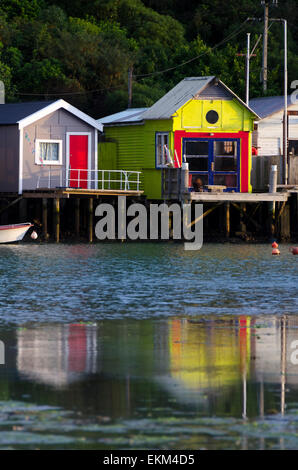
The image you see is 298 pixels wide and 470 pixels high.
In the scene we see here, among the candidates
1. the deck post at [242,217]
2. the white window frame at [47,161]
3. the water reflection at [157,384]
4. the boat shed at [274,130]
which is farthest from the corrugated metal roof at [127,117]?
the water reflection at [157,384]

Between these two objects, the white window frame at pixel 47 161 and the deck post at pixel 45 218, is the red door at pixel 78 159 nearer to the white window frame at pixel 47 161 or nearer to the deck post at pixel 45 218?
the white window frame at pixel 47 161

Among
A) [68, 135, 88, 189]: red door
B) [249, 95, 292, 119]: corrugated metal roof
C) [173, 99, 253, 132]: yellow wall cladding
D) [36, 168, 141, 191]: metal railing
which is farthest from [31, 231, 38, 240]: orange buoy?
[249, 95, 292, 119]: corrugated metal roof

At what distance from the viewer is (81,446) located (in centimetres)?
1076

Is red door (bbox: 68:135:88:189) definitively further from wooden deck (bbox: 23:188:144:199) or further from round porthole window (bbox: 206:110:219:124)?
round porthole window (bbox: 206:110:219:124)

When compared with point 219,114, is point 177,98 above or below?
above

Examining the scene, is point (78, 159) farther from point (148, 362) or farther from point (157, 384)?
point (157, 384)

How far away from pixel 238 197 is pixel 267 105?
10929 mm

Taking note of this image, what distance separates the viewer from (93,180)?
46.3 meters

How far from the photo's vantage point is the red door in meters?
48.2

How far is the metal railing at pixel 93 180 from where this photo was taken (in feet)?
155

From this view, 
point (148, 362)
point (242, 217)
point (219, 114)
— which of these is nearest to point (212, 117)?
point (219, 114)

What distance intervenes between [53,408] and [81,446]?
1.59 meters

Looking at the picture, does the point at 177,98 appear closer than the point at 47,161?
No

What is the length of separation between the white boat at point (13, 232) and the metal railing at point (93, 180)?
3246 millimetres
